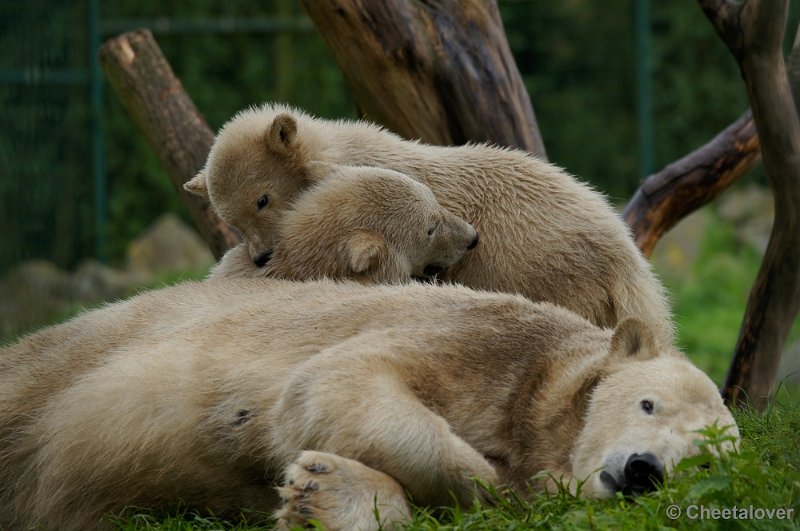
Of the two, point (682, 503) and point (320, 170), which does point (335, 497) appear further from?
point (320, 170)

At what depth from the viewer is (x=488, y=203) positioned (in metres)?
5.02

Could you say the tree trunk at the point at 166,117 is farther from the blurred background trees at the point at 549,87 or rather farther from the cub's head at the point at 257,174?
the blurred background trees at the point at 549,87

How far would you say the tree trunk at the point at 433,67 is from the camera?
5.71m

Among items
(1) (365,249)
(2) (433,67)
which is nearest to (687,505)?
(1) (365,249)

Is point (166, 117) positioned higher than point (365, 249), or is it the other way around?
point (166, 117)

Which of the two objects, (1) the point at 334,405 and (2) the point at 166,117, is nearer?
(1) the point at 334,405

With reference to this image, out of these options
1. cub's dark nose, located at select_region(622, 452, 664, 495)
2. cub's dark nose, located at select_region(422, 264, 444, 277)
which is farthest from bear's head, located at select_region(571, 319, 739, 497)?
cub's dark nose, located at select_region(422, 264, 444, 277)

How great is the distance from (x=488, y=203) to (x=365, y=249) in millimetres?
646

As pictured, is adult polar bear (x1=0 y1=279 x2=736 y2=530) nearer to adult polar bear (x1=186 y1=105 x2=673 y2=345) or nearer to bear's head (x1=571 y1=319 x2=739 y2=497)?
bear's head (x1=571 y1=319 x2=739 y2=497)

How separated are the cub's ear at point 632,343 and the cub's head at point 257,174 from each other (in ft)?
7.54

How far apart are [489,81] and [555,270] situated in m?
1.53

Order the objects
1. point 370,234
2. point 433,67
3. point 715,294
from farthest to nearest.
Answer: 1. point 715,294
2. point 433,67
3. point 370,234

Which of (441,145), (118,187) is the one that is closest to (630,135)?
(118,187)

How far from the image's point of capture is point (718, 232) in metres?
13.5
